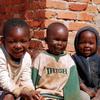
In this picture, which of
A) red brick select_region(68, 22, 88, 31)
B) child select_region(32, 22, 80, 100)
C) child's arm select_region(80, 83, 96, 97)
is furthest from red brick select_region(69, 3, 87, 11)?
child's arm select_region(80, 83, 96, 97)

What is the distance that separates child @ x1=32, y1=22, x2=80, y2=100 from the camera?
3963 mm

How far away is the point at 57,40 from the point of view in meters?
3.98

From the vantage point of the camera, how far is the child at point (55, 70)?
13.0 feet

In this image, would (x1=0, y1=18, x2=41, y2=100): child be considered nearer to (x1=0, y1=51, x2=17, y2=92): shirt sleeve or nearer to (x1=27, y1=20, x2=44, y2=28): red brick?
(x1=0, y1=51, x2=17, y2=92): shirt sleeve

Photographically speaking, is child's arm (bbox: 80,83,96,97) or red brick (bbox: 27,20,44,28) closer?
child's arm (bbox: 80,83,96,97)

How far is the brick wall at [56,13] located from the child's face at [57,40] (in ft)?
2.05

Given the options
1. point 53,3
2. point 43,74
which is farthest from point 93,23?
point 43,74

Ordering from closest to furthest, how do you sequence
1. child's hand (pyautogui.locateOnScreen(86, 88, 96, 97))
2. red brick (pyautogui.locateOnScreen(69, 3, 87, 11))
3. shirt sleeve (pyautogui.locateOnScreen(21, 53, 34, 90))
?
1. shirt sleeve (pyautogui.locateOnScreen(21, 53, 34, 90))
2. child's hand (pyautogui.locateOnScreen(86, 88, 96, 97))
3. red brick (pyautogui.locateOnScreen(69, 3, 87, 11))

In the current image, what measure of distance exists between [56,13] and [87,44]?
0.60 m

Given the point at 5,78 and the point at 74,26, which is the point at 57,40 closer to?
the point at 5,78

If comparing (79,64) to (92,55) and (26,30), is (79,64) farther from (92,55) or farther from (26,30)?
(26,30)

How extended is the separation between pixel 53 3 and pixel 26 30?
91 cm

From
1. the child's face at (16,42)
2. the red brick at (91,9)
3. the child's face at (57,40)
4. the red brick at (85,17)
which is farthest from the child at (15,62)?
the red brick at (91,9)

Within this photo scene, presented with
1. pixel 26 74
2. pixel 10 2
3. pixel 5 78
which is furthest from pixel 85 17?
pixel 5 78
